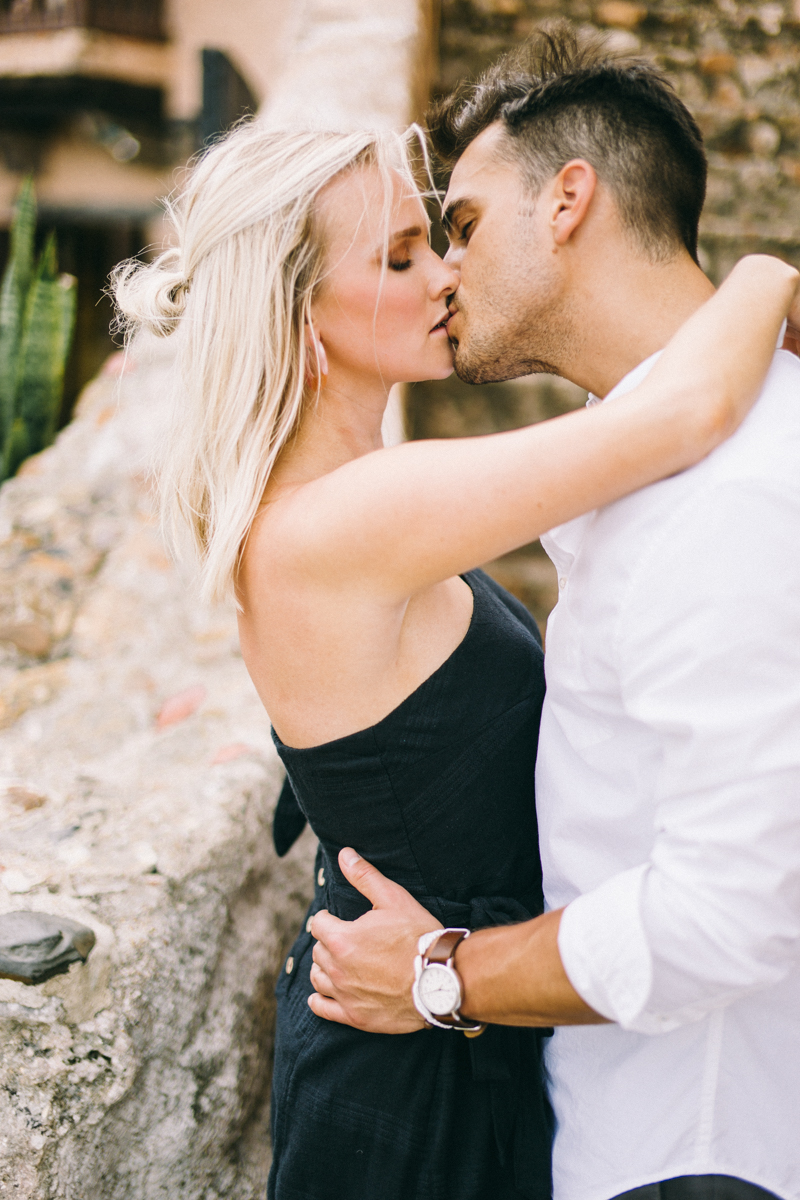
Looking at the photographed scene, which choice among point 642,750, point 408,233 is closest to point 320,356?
point 408,233

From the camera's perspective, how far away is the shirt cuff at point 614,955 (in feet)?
3.16

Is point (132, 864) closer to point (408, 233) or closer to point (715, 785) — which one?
point (715, 785)

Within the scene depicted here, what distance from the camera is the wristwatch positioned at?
117 cm

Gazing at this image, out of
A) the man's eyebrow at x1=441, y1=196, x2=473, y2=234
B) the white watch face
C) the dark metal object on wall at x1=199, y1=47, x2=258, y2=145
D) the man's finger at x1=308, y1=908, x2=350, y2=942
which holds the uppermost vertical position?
the dark metal object on wall at x1=199, y1=47, x2=258, y2=145

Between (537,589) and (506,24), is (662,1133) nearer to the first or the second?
(537,589)

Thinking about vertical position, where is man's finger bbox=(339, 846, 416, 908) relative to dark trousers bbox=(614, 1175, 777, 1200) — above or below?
above

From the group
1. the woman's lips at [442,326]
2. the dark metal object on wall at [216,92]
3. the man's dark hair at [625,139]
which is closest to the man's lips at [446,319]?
the woman's lips at [442,326]

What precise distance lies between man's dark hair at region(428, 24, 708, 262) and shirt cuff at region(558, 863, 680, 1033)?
41.7 inches

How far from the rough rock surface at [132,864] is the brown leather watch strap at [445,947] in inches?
22.1

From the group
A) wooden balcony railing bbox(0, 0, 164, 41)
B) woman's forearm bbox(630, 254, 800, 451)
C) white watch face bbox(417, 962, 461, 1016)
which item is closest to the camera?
woman's forearm bbox(630, 254, 800, 451)

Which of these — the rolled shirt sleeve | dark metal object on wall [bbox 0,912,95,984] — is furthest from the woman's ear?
dark metal object on wall [bbox 0,912,95,984]

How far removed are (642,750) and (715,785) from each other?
0.18 meters

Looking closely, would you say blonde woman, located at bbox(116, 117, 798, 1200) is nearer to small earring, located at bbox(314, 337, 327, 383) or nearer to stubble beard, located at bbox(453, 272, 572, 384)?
small earring, located at bbox(314, 337, 327, 383)

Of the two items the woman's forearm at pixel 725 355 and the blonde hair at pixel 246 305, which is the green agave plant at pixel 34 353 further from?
the woman's forearm at pixel 725 355
